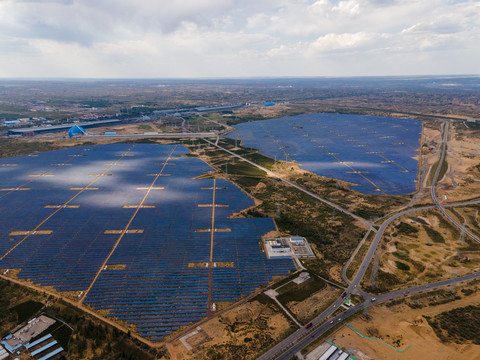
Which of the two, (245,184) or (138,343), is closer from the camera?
(138,343)

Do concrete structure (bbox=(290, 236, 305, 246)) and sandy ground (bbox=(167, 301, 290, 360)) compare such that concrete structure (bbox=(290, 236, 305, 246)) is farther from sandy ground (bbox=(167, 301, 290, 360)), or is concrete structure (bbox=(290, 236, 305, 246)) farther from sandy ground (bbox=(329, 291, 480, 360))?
sandy ground (bbox=(329, 291, 480, 360))

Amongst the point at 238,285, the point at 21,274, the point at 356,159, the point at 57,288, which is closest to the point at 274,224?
the point at 238,285

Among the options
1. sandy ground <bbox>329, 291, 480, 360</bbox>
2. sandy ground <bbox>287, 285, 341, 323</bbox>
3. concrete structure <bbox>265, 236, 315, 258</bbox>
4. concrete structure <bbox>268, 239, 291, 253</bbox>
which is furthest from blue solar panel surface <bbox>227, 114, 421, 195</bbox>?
sandy ground <bbox>287, 285, 341, 323</bbox>

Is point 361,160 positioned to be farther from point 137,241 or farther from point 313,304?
point 137,241

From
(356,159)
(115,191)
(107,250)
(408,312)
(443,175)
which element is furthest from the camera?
(356,159)

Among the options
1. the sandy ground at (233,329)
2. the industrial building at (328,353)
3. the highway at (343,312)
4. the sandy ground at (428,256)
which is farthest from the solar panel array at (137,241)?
the sandy ground at (428,256)

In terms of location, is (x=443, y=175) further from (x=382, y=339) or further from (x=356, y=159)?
(x=382, y=339)

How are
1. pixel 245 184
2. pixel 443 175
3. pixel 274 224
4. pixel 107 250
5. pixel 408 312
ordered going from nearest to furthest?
1. pixel 408 312
2. pixel 107 250
3. pixel 274 224
4. pixel 245 184
5. pixel 443 175

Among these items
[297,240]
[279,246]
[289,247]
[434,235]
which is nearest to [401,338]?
[289,247]
